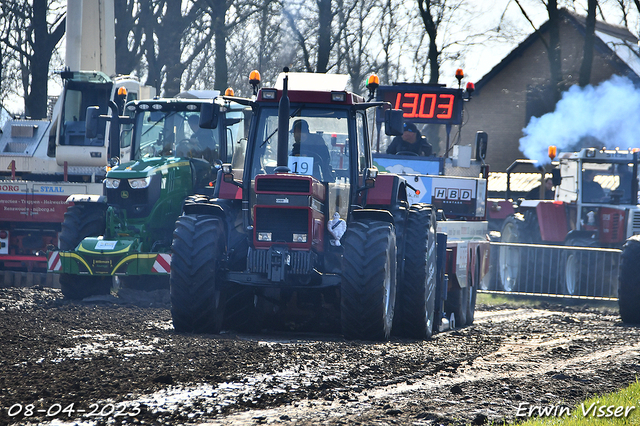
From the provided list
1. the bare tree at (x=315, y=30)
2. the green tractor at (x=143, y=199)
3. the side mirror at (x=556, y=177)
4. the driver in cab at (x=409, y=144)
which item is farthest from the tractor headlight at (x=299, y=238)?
the bare tree at (x=315, y=30)

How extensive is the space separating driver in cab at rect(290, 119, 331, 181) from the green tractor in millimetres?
3946

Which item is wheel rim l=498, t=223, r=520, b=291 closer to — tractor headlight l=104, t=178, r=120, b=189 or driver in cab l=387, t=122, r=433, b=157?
driver in cab l=387, t=122, r=433, b=157

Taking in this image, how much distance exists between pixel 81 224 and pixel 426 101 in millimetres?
6589

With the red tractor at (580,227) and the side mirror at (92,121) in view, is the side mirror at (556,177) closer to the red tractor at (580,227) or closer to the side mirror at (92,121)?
the red tractor at (580,227)

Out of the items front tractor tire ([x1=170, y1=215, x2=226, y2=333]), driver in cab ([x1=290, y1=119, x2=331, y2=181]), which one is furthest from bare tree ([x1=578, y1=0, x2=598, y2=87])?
front tractor tire ([x1=170, y1=215, x2=226, y2=333])

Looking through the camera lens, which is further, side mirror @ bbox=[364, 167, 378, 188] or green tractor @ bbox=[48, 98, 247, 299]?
green tractor @ bbox=[48, 98, 247, 299]

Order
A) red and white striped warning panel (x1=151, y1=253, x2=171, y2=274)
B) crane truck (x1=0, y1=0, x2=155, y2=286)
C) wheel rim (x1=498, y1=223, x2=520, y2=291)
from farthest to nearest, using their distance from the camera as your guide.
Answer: wheel rim (x1=498, y1=223, x2=520, y2=291)
crane truck (x1=0, y1=0, x2=155, y2=286)
red and white striped warning panel (x1=151, y1=253, x2=171, y2=274)

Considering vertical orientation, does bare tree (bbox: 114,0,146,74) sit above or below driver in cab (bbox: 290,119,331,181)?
above

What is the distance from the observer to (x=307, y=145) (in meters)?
9.30

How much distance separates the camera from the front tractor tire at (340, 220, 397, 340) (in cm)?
849

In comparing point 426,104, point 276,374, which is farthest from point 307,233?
point 426,104

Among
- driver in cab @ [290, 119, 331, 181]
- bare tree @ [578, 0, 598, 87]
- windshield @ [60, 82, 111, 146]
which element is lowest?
driver in cab @ [290, 119, 331, 181]

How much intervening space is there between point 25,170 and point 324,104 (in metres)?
10.4

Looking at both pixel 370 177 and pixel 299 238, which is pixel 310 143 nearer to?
pixel 370 177
